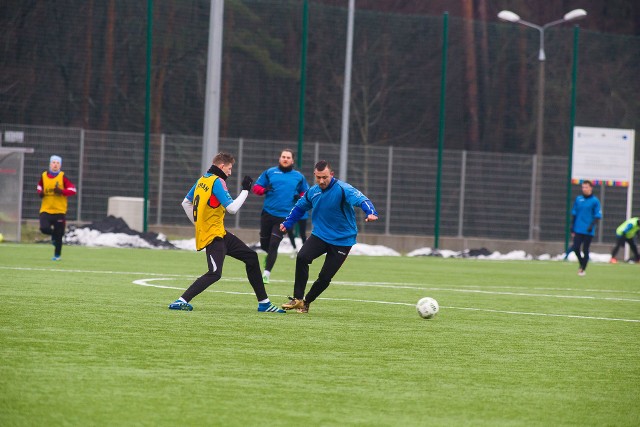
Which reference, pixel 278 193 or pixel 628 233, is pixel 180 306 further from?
pixel 628 233

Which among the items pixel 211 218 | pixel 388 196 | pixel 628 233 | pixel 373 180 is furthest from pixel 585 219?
pixel 211 218

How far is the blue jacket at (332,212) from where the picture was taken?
527 inches

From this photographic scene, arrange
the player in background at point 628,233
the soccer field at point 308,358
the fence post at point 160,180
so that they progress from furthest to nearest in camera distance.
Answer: the fence post at point 160,180, the player in background at point 628,233, the soccer field at point 308,358

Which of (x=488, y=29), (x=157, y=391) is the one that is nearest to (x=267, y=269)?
(x=157, y=391)

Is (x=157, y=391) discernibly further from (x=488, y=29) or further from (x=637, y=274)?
(x=488, y=29)

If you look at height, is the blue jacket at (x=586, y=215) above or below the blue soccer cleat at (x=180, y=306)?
above

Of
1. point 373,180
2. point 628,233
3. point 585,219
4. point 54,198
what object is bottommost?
point 628,233

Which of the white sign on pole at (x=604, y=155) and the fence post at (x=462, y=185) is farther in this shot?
the fence post at (x=462, y=185)

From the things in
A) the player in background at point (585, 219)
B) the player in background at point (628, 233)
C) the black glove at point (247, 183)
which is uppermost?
the black glove at point (247, 183)

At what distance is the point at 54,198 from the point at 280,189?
5328 mm

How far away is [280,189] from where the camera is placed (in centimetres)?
1884

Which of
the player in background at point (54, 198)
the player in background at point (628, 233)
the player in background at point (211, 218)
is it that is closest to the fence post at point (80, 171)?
the player in background at point (54, 198)

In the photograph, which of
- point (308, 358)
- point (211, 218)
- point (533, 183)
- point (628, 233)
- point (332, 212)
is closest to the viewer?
point (308, 358)

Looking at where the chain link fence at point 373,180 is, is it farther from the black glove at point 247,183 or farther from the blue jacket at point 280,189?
the black glove at point 247,183
